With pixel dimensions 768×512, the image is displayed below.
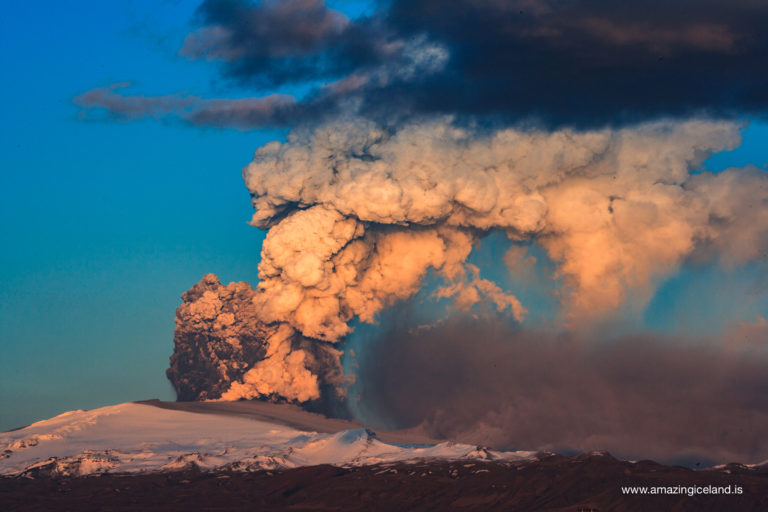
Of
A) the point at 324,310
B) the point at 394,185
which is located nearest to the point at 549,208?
the point at 394,185

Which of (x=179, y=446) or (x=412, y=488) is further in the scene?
(x=179, y=446)

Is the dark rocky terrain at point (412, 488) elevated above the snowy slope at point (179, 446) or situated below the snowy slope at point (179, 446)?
below

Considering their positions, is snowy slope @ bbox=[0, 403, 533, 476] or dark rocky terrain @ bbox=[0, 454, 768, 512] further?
snowy slope @ bbox=[0, 403, 533, 476]

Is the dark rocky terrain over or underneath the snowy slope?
underneath

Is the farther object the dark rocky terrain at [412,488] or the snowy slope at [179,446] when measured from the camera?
the snowy slope at [179,446]
